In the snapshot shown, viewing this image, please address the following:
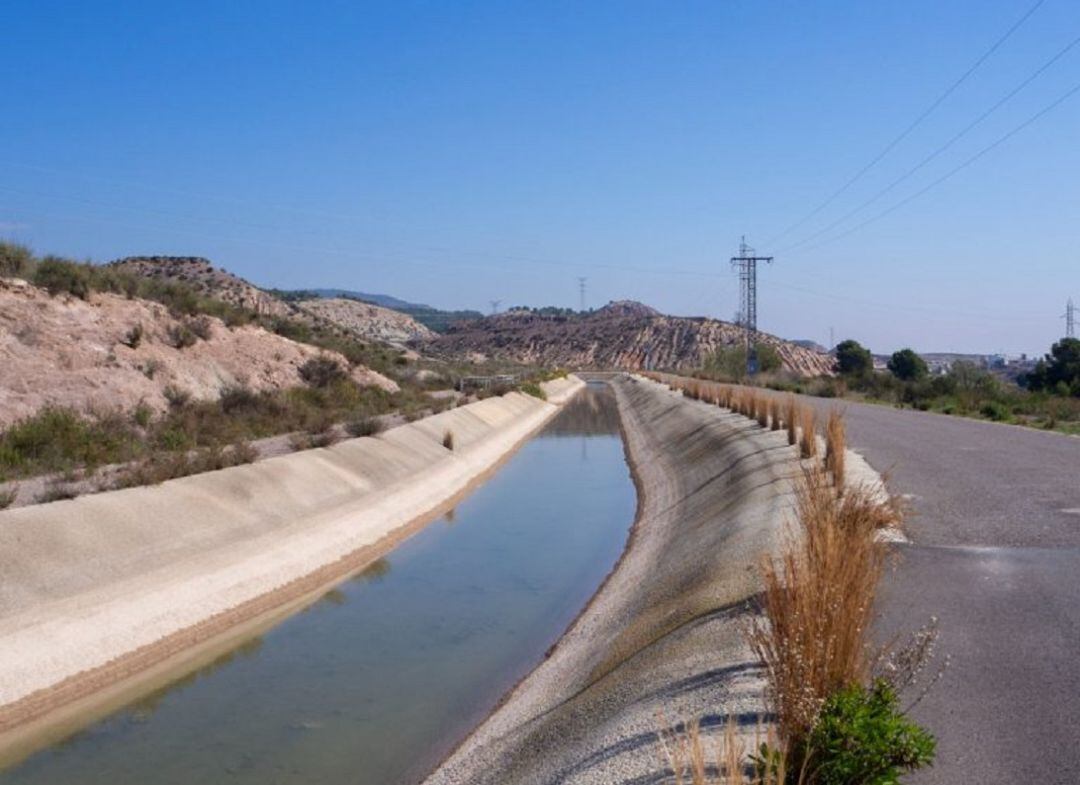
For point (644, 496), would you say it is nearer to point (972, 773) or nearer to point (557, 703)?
point (557, 703)

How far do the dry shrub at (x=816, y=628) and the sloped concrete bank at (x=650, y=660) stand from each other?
66cm

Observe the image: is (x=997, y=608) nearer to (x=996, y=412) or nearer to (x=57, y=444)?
(x=57, y=444)

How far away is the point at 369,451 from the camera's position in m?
29.2

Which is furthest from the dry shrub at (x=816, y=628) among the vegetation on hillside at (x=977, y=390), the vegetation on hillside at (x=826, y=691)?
the vegetation on hillside at (x=977, y=390)

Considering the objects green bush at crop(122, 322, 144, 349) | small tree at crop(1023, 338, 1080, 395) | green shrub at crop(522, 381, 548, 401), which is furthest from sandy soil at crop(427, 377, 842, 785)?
→ green shrub at crop(522, 381, 548, 401)

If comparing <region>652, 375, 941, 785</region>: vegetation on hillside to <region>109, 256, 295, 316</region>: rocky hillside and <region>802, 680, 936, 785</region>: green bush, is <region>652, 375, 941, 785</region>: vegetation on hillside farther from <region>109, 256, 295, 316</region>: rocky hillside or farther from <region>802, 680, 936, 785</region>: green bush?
<region>109, 256, 295, 316</region>: rocky hillside

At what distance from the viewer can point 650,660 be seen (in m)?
10.3

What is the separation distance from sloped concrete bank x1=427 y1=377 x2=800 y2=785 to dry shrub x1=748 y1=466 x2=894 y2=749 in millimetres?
663

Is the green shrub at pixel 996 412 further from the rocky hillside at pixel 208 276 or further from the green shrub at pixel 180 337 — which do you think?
the rocky hillside at pixel 208 276

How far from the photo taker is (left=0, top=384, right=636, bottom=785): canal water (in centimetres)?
1062

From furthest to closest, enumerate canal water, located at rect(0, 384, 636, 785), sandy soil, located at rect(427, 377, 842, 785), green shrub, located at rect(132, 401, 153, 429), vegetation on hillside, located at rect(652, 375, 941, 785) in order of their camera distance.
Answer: green shrub, located at rect(132, 401, 153, 429) → canal water, located at rect(0, 384, 636, 785) → sandy soil, located at rect(427, 377, 842, 785) → vegetation on hillside, located at rect(652, 375, 941, 785)

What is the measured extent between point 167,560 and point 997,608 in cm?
1144

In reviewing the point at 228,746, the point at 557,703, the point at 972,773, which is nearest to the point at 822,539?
the point at 972,773

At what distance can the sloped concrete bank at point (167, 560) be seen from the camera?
42.2 ft
